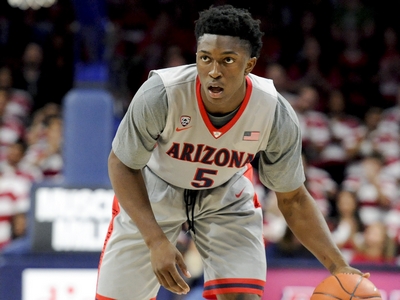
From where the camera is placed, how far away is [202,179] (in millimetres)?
3234

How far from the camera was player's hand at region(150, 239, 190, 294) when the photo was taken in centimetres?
272

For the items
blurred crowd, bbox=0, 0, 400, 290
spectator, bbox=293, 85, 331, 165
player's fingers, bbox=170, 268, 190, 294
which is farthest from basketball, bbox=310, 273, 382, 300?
spectator, bbox=293, 85, 331, 165

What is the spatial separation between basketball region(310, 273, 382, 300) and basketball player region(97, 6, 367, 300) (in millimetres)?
141

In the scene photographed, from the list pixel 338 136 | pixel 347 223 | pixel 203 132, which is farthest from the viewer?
pixel 338 136

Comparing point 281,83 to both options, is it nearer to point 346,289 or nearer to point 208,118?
point 208,118

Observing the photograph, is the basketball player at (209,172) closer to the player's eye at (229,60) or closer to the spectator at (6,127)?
the player's eye at (229,60)

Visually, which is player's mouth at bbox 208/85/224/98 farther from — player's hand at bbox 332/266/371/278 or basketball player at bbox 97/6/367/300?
player's hand at bbox 332/266/371/278

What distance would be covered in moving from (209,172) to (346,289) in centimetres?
82

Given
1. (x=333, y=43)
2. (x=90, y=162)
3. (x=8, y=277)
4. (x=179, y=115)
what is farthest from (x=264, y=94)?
(x=333, y=43)

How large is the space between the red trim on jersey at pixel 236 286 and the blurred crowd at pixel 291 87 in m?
2.84

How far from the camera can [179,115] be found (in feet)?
9.85

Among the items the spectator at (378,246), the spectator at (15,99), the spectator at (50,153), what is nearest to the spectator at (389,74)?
the spectator at (378,246)

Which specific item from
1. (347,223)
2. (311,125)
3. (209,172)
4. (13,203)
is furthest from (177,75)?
(311,125)

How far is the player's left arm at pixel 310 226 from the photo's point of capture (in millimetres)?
3137
